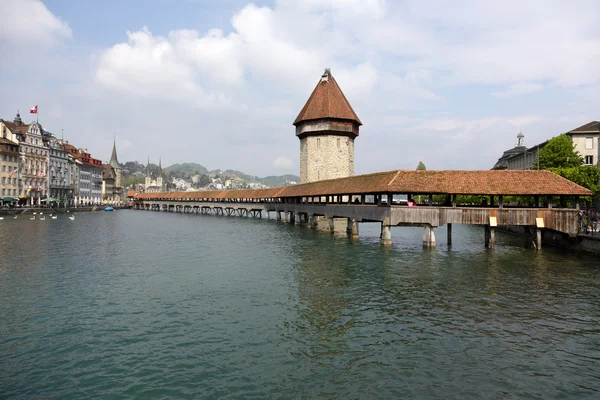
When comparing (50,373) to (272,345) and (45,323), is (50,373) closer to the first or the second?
(45,323)

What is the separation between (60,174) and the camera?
8244 centimetres

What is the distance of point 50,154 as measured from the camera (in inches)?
3051

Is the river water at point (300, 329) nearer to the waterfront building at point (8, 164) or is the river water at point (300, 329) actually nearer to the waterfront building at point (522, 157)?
the waterfront building at point (522, 157)

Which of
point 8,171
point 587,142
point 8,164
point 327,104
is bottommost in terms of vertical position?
point 8,171

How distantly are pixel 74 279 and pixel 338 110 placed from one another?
44.5m

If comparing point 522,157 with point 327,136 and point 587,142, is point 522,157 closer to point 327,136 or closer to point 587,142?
point 587,142

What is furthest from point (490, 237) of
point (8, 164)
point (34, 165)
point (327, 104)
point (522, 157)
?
point (34, 165)

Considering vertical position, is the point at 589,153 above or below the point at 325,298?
above

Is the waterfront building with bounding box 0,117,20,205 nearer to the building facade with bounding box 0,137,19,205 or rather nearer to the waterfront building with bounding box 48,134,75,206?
the building facade with bounding box 0,137,19,205

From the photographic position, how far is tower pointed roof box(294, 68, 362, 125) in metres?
54.5

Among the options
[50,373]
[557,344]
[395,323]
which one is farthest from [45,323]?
Result: [557,344]

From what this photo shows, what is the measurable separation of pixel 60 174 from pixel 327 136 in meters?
61.1

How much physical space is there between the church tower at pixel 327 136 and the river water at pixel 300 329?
35.8 meters

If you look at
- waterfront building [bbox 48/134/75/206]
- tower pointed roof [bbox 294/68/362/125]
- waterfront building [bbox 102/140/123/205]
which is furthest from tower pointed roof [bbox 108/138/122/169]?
tower pointed roof [bbox 294/68/362/125]
